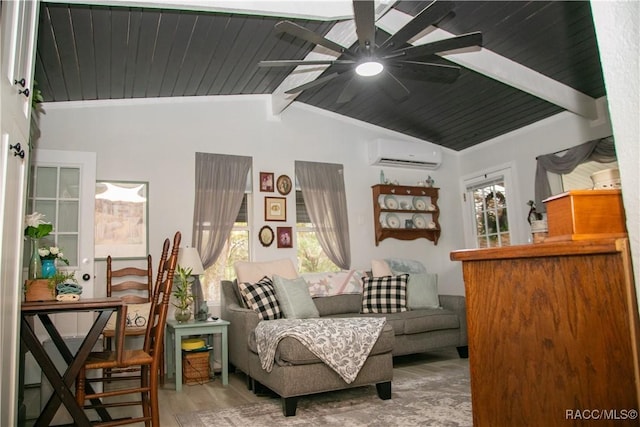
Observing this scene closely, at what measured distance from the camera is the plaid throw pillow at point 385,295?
15.6ft

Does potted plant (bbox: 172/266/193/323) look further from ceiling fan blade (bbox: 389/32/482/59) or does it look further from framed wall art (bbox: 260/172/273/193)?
ceiling fan blade (bbox: 389/32/482/59)

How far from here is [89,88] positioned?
4277 millimetres

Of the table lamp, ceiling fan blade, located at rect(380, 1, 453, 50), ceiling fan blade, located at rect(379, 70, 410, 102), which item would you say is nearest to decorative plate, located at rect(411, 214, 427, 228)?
ceiling fan blade, located at rect(379, 70, 410, 102)

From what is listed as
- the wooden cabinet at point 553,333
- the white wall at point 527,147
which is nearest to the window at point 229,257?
the white wall at point 527,147

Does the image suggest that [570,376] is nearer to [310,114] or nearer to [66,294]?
[66,294]

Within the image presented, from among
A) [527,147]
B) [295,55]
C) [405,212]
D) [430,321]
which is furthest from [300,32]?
[527,147]

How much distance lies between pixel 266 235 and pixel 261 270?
2.33 ft

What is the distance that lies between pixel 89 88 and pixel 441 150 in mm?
4469

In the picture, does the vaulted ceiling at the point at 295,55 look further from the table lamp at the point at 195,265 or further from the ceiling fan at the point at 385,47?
the table lamp at the point at 195,265

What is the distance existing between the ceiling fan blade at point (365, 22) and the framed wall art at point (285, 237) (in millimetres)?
2663

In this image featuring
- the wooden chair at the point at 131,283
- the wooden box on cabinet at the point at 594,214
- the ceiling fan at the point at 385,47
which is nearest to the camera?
the wooden box on cabinet at the point at 594,214

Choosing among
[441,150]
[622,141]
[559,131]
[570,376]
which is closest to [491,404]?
[570,376]

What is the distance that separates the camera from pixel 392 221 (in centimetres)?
599

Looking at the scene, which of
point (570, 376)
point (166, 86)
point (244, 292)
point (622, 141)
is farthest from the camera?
point (166, 86)
